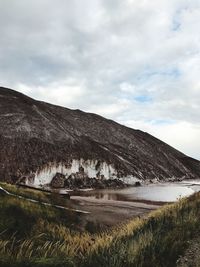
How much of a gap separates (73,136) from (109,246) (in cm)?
5028

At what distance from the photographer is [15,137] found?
166ft

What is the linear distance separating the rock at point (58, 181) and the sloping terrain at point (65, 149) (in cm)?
50

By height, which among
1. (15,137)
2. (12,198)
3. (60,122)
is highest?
(60,122)

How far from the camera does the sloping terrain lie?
46.6 m

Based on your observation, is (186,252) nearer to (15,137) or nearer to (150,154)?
(15,137)

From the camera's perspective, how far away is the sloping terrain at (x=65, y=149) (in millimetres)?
46594

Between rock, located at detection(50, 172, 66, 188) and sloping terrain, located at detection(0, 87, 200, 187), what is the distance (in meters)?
0.50

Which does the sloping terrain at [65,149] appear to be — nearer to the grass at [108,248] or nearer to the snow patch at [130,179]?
the snow patch at [130,179]

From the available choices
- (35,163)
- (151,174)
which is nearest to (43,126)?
(35,163)

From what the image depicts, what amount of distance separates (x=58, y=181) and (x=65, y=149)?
7.21 m

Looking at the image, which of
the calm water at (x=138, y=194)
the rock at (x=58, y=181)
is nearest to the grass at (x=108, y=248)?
the calm water at (x=138, y=194)

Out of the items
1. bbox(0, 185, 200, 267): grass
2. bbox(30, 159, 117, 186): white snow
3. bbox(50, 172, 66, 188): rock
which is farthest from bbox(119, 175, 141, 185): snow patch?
bbox(0, 185, 200, 267): grass

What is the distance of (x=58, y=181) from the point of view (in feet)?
151

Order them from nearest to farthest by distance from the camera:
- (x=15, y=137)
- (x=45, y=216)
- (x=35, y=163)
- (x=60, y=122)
Result: (x=45, y=216)
(x=35, y=163)
(x=15, y=137)
(x=60, y=122)
